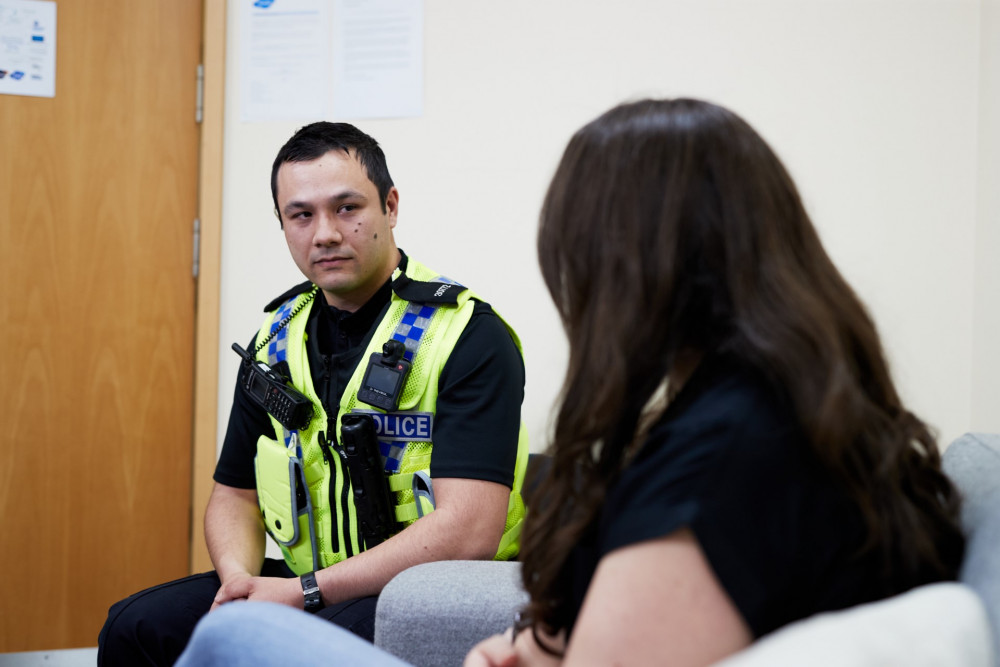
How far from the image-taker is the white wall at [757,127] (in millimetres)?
1938

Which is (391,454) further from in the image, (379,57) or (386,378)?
(379,57)

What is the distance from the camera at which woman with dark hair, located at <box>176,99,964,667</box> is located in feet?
2.04

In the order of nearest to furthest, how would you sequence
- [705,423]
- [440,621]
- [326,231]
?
[705,423]
[440,621]
[326,231]

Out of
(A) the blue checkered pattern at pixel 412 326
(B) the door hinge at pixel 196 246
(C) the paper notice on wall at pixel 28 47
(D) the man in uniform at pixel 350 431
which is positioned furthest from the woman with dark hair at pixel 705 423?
(C) the paper notice on wall at pixel 28 47

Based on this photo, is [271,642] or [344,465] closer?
[271,642]

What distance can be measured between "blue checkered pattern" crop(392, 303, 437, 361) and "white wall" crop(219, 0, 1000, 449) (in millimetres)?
629

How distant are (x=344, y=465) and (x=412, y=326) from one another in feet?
0.93

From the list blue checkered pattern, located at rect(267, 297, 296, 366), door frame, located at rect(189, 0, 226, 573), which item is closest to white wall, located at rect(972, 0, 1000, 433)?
blue checkered pattern, located at rect(267, 297, 296, 366)

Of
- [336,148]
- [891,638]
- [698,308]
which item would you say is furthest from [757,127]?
[891,638]

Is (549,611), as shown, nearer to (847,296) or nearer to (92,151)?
(847,296)

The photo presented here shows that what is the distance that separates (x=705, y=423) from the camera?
65 centimetres

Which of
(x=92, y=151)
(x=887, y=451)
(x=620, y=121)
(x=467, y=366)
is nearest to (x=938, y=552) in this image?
(x=887, y=451)

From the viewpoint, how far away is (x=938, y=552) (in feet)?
2.51

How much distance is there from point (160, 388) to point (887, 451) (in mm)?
2011
